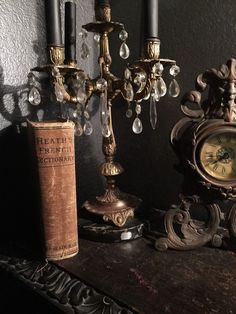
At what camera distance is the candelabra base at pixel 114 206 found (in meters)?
0.82

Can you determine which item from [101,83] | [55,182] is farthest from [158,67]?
[55,182]

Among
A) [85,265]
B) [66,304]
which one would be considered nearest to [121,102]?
[85,265]

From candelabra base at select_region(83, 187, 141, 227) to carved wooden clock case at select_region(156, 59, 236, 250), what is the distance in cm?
12

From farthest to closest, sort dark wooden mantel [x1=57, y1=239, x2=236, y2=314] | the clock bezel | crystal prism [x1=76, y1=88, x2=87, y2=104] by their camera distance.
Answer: crystal prism [x1=76, y1=88, x2=87, y2=104], the clock bezel, dark wooden mantel [x1=57, y1=239, x2=236, y2=314]

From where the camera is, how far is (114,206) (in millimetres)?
850

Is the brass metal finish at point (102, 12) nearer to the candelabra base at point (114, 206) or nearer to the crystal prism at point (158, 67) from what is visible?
the crystal prism at point (158, 67)

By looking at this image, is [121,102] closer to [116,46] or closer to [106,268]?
[116,46]

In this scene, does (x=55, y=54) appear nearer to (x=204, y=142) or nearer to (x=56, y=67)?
(x=56, y=67)

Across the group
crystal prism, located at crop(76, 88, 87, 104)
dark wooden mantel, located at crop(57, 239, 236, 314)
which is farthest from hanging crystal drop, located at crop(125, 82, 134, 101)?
dark wooden mantel, located at crop(57, 239, 236, 314)

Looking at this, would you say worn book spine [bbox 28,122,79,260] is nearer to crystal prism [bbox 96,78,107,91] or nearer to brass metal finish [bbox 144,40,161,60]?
crystal prism [bbox 96,78,107,91]

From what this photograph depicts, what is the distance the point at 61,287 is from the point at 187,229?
327mm

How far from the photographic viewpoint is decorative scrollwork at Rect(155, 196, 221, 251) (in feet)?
2.44

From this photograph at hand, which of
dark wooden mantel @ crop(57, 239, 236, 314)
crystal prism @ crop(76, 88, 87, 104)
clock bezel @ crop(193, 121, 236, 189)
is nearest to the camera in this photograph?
dark wooden mantel @ crop(57, 239, 236, 314)

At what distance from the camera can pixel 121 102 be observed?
3.60 ft
